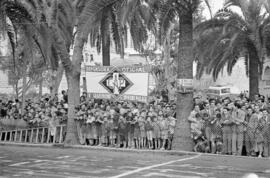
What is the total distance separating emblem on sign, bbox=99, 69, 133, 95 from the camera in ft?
65.8

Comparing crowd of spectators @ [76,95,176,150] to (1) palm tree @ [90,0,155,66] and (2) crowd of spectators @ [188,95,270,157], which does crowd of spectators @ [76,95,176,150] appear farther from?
(1) palm tree @ [90,0,155,66]

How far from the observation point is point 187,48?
17.2m

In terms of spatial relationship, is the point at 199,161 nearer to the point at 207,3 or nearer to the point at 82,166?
the point at 82,166

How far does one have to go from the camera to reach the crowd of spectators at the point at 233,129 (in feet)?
50.0

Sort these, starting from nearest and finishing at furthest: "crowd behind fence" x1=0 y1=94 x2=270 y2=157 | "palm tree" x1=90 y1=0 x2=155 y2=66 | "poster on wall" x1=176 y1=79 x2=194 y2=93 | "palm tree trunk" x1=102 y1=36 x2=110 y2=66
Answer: "crowd behind fence" x1=0 y1=94 x2=270 y2=157, "poster on wall" x1=176 y1=79 x2=194 y2=93, "palm tree" x1=90 y1=0 x2=155 y2=66, "palm tree trunk" x1=102 y1=36 x2=110 y2=66

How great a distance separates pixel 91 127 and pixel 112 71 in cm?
280

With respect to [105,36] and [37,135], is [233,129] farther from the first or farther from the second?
[105,36]

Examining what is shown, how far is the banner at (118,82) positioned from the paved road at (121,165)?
3648 mm

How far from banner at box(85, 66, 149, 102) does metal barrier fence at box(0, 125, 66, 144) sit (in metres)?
2.25

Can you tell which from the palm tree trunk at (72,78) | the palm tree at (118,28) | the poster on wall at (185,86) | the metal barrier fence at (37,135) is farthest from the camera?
the palm tree at (118,28)

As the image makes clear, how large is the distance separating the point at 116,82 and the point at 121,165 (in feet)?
24.1

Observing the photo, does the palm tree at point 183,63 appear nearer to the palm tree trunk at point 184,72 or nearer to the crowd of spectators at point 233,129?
the palm tree trunk at point 184,72

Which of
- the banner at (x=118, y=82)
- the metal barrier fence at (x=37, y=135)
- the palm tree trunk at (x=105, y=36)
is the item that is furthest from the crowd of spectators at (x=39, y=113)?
the palm tree trunk at (x=105, y=36)

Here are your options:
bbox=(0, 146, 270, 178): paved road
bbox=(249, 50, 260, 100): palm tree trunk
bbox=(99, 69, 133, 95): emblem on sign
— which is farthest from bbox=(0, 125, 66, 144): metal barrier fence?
bbox=(249, 50, 260, 100): palm tree trunk
